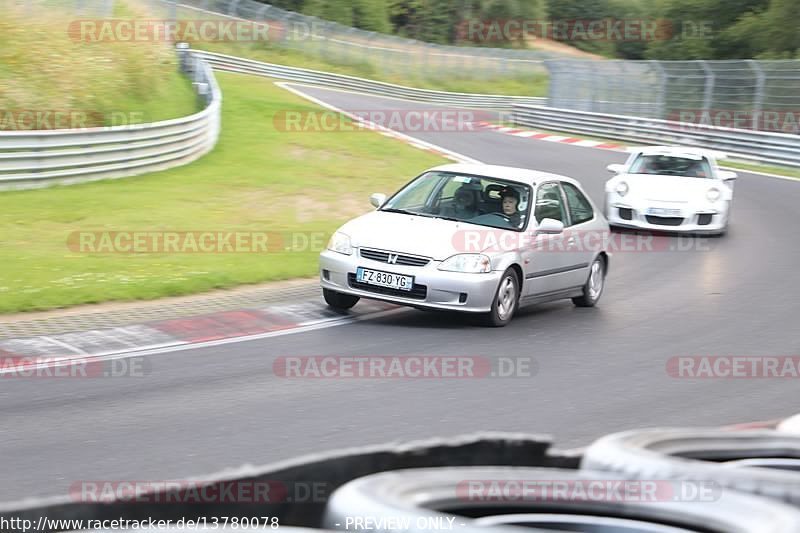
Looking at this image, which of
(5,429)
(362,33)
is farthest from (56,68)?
(362,33)

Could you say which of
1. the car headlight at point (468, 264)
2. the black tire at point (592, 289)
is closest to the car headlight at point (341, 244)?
the car headlight at point (468, 264)

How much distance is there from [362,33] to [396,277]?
45391 mm

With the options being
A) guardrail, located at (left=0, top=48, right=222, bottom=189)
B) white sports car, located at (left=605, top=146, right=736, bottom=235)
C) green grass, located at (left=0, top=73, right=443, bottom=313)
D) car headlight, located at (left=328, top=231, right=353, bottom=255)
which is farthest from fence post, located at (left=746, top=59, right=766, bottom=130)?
car headlight, located at (left=328, top=231, right=353, bottom=255)

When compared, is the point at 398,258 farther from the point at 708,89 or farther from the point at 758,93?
the point at 708,89

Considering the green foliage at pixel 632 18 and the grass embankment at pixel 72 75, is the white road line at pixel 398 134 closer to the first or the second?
the grass embankment at pixel 72 75

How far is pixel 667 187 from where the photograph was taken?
1839cm

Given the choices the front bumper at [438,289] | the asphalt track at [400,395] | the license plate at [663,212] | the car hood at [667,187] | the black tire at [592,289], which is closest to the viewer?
the asphalt track at [400,395]

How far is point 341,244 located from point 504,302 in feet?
5.49

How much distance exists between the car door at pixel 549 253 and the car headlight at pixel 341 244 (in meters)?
1.79

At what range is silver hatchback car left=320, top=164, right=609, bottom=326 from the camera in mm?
10453

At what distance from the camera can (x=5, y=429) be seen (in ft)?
22.0

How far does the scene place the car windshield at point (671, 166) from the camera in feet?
62.2

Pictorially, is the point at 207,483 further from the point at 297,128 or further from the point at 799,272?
the point at 297,128

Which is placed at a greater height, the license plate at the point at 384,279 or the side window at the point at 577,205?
the side window at the point at 577,205
